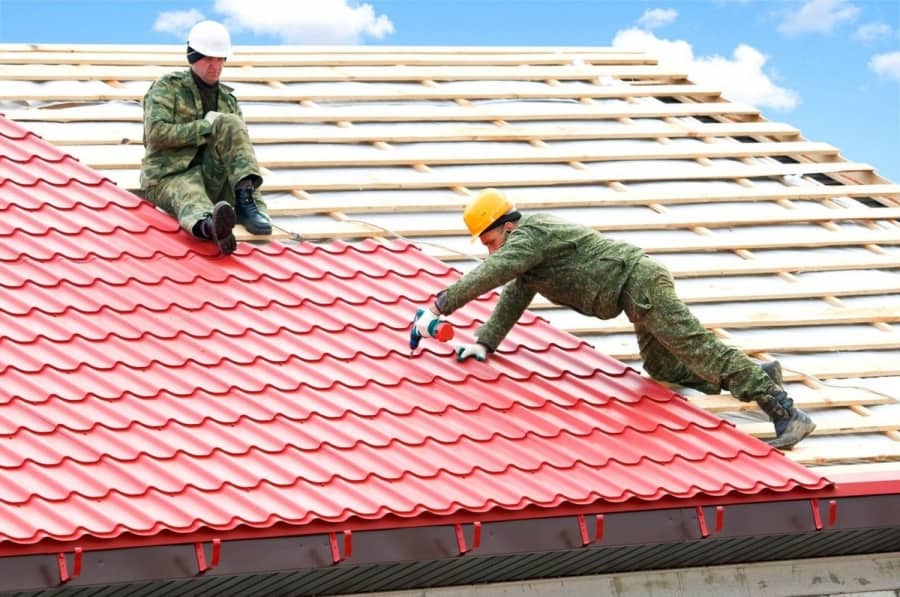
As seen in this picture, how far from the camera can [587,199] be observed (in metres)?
9.99

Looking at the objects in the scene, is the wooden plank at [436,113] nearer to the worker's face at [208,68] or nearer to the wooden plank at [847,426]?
the worker's face at [208,68]

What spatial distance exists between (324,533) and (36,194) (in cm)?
342

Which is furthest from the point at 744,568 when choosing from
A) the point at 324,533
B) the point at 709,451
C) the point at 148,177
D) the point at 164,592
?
the point at 148,177

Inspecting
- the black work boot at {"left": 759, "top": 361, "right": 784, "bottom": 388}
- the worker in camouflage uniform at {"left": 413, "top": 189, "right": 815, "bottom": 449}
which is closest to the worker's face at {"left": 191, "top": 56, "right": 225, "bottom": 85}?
the worker in camouflage uniform at {"left": 413, "top": 189, "right": 815, "bottom": 449}

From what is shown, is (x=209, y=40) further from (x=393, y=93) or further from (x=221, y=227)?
(x=393, y=93)

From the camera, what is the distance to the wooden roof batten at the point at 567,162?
30.0 ft

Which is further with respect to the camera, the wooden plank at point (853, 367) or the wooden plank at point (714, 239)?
the wooden plank at point (714, 239)

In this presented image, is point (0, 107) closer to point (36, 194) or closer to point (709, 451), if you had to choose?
point (36, 194)

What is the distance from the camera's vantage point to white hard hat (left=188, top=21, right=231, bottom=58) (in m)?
8.45

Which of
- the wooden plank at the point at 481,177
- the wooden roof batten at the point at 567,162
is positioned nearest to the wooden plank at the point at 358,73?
the wooden roof batten at the point at 567,162

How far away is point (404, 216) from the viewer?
31.2ft

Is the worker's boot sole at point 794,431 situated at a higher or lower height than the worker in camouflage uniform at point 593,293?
lower

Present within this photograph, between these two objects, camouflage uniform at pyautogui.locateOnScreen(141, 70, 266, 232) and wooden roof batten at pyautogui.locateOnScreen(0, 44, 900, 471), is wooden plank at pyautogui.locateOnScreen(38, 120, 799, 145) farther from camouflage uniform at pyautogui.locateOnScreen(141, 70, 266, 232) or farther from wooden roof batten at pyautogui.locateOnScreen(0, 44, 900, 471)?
camouflage uniform at pyautogui.locateOnScreen(141, 70, 266, 232)

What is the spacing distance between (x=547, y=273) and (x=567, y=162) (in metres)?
2.71
